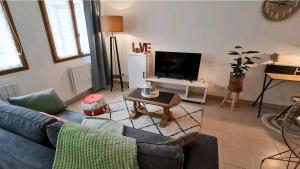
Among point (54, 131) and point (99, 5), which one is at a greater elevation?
point (99, 5)

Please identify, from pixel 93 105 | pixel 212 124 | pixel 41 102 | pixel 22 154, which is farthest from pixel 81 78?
pixel 212 124

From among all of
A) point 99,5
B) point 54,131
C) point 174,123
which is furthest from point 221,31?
point 54,131

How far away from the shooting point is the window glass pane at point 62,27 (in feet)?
9.21

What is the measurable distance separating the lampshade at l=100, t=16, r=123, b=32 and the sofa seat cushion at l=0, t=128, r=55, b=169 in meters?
2.58

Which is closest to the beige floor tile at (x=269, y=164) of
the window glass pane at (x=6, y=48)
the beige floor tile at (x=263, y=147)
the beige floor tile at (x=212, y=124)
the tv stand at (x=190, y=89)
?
the beige floor tile at (x=263, y=147)

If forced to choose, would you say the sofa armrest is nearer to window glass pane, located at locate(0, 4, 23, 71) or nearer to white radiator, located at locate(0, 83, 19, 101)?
white radiator, located at locate(0, 83, 19, 101)

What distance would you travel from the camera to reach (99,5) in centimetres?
354

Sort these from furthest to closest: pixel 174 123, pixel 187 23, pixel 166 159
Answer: pixel 187 23
pixel 174 123
pixel 166 159

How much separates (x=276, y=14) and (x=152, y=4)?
7.07ft

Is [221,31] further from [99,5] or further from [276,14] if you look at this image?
[99,5]

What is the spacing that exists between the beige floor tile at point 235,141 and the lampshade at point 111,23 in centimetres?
273

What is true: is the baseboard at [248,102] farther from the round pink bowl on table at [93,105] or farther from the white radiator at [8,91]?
the white radiator at [8,91]

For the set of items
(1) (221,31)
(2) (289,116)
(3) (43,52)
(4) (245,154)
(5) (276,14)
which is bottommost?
(4) (245,154)

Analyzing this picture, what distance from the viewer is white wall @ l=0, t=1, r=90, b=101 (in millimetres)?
2307
